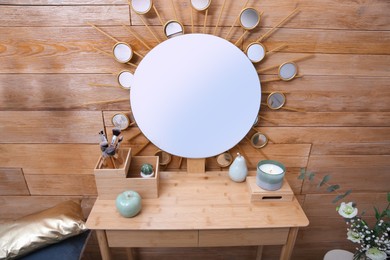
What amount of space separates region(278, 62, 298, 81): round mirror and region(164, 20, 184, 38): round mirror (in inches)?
18.4

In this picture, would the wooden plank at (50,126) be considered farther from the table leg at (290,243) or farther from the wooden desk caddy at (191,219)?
the table leg at (290,243)

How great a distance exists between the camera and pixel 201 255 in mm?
1613

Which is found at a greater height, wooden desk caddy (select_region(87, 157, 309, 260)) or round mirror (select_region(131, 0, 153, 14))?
round mirror (select_region(131, 0, 153, 14))

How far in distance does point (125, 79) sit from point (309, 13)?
830 millimetres

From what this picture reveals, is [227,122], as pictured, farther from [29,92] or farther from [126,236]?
[29,92]

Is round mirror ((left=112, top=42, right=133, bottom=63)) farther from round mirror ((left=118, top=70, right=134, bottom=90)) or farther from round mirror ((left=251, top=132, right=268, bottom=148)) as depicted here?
round mirror ((left=251, top=132, right=268, bottom=148))

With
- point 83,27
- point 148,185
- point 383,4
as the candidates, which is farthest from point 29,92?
point 383,4

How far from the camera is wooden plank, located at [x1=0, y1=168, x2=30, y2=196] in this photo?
1322mm

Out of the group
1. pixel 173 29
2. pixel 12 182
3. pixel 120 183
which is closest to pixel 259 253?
pixel 120 183

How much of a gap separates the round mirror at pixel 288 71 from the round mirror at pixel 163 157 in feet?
2.15

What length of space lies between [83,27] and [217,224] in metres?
0.97

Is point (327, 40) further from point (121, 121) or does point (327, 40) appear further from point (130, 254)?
point (130, 254)

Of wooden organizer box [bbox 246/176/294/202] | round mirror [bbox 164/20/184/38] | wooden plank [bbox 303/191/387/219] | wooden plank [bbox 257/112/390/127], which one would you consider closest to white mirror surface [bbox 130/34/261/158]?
round mirror [bbox 164/20/184/38]

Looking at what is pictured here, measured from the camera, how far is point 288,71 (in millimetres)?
1139
